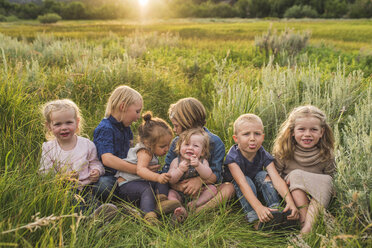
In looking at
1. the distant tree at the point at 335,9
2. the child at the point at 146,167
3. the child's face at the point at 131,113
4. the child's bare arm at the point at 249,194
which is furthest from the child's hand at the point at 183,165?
the distant tree at the point at 335,9

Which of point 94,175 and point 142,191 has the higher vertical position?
point 94,175

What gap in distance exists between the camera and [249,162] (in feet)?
10.4

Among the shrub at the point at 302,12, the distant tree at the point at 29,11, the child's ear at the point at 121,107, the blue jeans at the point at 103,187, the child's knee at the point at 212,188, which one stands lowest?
the blue jeans at the point at 103,187

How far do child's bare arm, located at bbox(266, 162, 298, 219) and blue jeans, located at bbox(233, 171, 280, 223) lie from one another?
57mm

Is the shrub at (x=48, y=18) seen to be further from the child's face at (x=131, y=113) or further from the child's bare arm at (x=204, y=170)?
the child's bare arm at (x=204, y=170)

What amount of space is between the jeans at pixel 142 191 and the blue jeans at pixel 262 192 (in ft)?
2.40

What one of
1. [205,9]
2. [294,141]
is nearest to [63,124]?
[294,141]

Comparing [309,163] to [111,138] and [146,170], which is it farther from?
[111,138]

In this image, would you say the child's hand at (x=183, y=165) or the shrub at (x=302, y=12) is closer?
the child's hand at (x=183, y=165)

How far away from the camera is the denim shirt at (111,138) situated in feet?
10.8

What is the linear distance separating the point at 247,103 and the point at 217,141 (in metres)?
1.28

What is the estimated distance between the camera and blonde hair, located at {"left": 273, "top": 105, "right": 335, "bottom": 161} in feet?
10.0

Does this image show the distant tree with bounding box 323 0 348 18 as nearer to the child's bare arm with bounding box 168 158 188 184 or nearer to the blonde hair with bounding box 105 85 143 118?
the blonde hair with bounding box 105 85 143 118

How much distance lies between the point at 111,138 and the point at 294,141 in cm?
186
